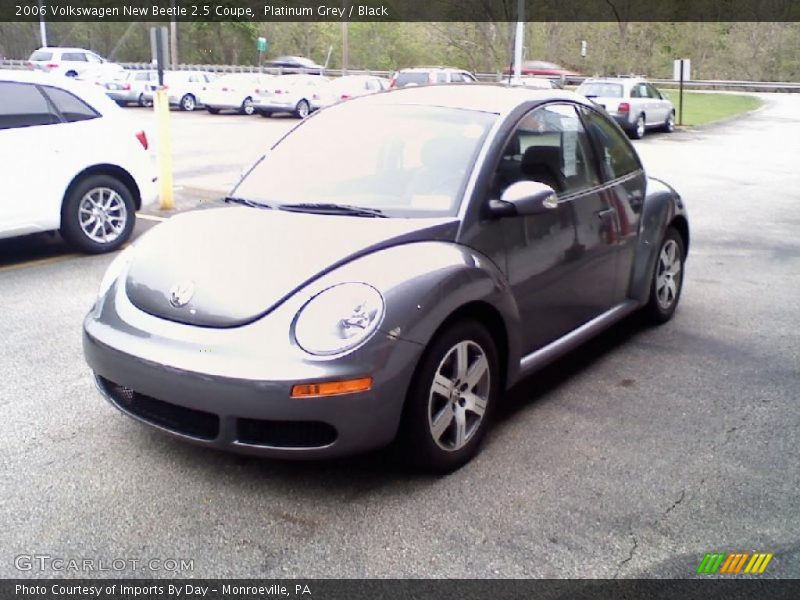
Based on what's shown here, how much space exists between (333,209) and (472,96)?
3.60ft

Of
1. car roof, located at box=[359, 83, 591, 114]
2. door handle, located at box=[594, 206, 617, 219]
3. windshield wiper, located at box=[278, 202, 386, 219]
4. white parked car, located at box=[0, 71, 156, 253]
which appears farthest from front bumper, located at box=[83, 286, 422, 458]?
white parked car, located at box=[0, 71, 156, 253]

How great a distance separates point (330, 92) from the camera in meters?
29.3

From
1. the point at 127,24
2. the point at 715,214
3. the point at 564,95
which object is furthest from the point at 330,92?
the point at 127,24

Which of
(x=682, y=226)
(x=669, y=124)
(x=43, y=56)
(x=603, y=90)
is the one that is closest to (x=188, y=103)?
(x=43, y=56)

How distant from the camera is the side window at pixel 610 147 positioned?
5.14 metres

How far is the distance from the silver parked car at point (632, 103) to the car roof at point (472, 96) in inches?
757

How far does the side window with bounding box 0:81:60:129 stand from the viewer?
7555 millimetres

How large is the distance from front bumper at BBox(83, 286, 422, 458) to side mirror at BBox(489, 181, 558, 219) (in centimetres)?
94

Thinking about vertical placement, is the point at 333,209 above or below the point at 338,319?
above

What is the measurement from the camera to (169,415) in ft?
11.5

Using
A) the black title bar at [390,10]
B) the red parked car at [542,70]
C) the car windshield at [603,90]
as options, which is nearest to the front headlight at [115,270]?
the car windshield at [603,90]

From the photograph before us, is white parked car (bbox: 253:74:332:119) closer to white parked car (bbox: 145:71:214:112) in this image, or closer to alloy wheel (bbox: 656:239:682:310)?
white parked car (bbox: 145:71:214:112)

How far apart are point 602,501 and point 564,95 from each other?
251cm

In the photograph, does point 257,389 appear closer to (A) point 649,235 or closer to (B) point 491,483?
(B) point 491,483
